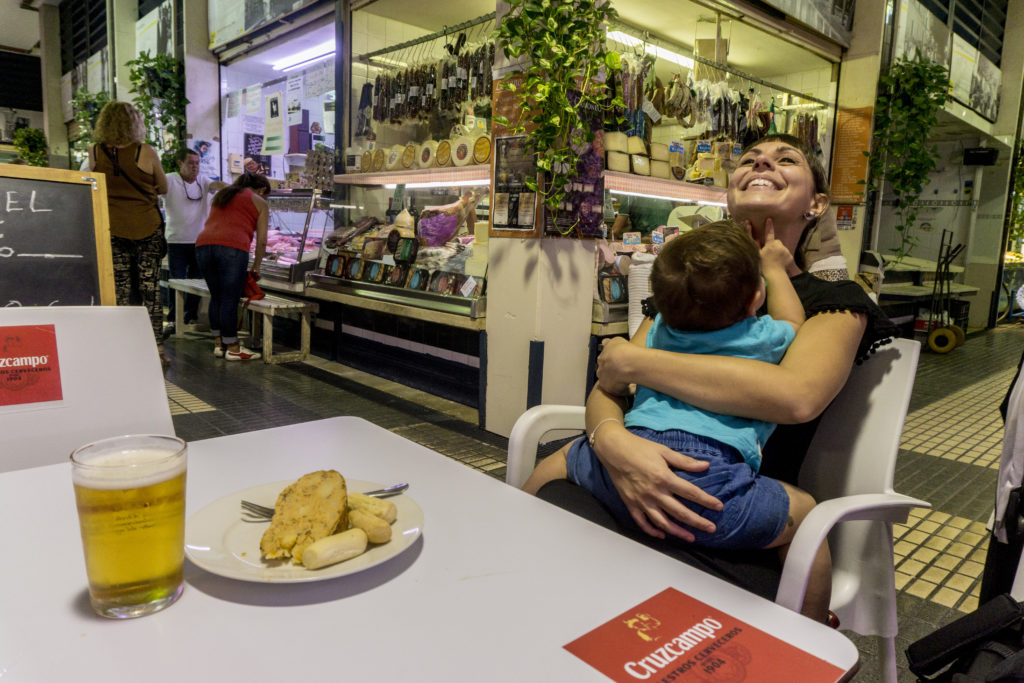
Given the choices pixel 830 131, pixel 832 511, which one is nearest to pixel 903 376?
pixel 832 511

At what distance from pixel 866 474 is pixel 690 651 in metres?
0.84

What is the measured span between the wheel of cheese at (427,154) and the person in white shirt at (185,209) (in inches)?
104

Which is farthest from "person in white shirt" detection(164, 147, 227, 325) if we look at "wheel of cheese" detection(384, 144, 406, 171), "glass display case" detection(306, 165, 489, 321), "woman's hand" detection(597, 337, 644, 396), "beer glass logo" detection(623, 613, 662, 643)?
"beer glass logo" detection(623, 613, 662, 643)

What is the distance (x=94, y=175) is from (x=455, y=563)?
2.23m

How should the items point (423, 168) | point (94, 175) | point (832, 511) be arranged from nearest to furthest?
1. point (832, 511)
2. point (94, 175)
3. point (423, 168)

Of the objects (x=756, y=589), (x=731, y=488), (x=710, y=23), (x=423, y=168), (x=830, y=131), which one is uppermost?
(x=710, y=23)

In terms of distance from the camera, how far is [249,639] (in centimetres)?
66

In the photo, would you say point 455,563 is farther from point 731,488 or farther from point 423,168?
point 423,168

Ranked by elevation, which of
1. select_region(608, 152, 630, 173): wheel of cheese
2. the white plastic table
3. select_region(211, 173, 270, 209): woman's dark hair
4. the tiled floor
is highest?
select_region(608, 152, 630, 173): wheel of cheese

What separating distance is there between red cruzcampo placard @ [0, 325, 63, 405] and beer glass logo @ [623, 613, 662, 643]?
4.66 feet

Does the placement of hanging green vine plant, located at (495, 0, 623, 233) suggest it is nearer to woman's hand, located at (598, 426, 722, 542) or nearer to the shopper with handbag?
woman's hand, located at (598, 426, 722, 542)

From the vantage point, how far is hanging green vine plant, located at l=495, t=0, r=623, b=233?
3.06m

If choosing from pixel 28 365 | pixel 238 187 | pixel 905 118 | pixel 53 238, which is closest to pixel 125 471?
pixel 28 365

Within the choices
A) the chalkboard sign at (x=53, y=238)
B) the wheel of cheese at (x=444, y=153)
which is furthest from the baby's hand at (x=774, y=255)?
the wheel of cheese at (x=444, y=153)
